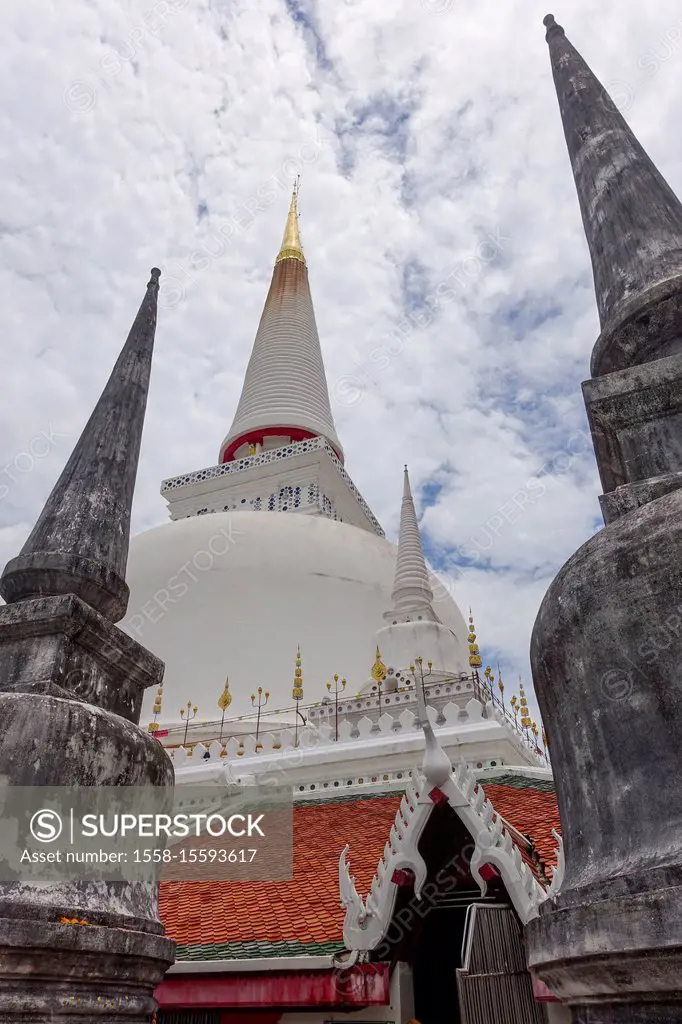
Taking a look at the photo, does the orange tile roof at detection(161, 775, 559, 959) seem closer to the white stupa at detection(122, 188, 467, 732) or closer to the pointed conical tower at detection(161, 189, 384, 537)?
the white stupa at detection(122, 188, 467, 732)

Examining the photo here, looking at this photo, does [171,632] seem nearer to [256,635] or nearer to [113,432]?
[256,635]

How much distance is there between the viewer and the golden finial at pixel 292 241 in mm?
31734

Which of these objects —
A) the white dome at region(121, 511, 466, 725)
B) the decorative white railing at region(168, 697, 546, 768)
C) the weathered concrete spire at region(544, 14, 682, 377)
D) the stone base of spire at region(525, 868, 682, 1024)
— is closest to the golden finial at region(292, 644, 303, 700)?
the decorative white railing at region(168, 697, 546, 768)

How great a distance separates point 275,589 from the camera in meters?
16.4

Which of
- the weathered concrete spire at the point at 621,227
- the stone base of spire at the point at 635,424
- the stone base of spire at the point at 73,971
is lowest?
the stone base of spire at the point at 73,971

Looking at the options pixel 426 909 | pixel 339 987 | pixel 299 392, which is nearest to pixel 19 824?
pixel 339 987

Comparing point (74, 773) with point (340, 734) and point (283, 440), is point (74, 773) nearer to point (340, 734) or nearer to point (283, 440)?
point (340, 734)

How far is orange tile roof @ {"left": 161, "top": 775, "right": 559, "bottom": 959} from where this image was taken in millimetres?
4863

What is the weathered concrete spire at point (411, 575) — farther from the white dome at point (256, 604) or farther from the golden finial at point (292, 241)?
the golden finial at point (292, 241)

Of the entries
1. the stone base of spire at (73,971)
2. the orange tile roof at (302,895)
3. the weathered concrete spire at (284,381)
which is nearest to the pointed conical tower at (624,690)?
the stone base of spire at (73,971)

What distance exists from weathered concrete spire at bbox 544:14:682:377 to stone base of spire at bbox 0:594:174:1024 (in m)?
2.24

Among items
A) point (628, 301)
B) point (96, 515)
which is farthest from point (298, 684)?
point (628, 301)

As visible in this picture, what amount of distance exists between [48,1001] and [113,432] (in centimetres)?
241

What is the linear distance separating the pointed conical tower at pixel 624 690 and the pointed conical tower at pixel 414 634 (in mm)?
10491
